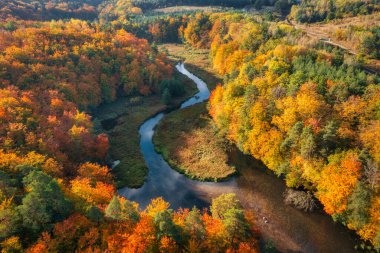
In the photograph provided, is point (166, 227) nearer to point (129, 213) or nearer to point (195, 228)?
point (195, 228)

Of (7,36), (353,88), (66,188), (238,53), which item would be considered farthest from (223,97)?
(7,36)

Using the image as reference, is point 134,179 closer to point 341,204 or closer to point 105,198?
point 105,198

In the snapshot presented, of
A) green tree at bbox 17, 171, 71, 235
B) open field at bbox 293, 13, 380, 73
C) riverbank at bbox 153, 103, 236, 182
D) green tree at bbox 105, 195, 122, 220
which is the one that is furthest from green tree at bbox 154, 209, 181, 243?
open field at bbox 293, 13, 380, 73

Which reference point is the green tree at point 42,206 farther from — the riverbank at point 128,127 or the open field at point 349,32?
the open field at point 349,32

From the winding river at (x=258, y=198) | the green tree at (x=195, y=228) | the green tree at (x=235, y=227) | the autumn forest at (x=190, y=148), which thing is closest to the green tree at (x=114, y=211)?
the autumn forest at (x=190, y=148)

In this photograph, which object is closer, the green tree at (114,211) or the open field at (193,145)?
the green tree at (114,211)

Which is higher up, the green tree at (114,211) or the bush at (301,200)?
the green tree at (114,211)

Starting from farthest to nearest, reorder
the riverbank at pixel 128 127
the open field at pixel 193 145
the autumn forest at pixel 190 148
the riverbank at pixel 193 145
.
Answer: the open field at pixel 193 145, the riverbank at pixel 193 145, the riverbank at pixel 128 127, the autumn forest at pixel 190 148

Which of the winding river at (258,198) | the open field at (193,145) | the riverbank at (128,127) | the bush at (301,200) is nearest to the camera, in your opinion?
the winding river at (258,198)
